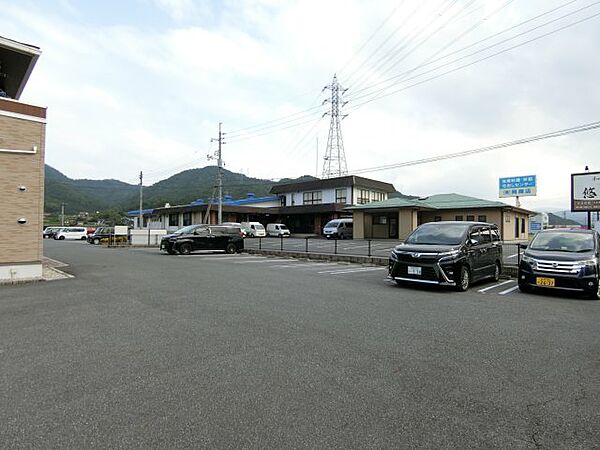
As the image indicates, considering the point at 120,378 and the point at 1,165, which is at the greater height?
the point at 1,165

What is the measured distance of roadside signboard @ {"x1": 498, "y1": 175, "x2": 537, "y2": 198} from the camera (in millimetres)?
39575

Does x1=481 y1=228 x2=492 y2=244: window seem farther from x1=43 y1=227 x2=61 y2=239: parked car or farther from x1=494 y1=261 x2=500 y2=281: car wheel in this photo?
x1=43 y1=227 x2=61 y2=239: parked car

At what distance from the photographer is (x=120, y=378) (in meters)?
3.70

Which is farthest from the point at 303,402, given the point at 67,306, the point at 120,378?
the point at 67,306

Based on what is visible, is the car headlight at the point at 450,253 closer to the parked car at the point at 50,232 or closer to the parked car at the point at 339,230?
the parked car at the point at 339,230

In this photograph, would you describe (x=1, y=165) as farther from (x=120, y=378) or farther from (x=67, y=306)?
(x=120, y=378)

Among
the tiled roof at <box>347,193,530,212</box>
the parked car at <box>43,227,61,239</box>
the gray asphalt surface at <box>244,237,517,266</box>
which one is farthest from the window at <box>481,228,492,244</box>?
the parked car at <box>43,227,61,239</box>

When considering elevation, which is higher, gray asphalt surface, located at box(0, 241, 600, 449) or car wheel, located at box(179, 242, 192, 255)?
car wheel, located at box(179, 242, 192, 255)

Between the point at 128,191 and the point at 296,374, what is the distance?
3136 inches

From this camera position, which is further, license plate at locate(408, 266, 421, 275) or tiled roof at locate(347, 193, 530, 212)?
tiled roof at locate(347, 193, 530, 212)

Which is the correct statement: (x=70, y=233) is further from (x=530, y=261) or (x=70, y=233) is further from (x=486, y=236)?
(x=530, y=261)

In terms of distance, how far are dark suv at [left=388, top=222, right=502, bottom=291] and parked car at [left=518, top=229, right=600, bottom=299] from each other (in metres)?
1.05

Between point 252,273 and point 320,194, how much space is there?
32.3 meters

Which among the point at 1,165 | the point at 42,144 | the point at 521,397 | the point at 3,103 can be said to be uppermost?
the point at 3,103
